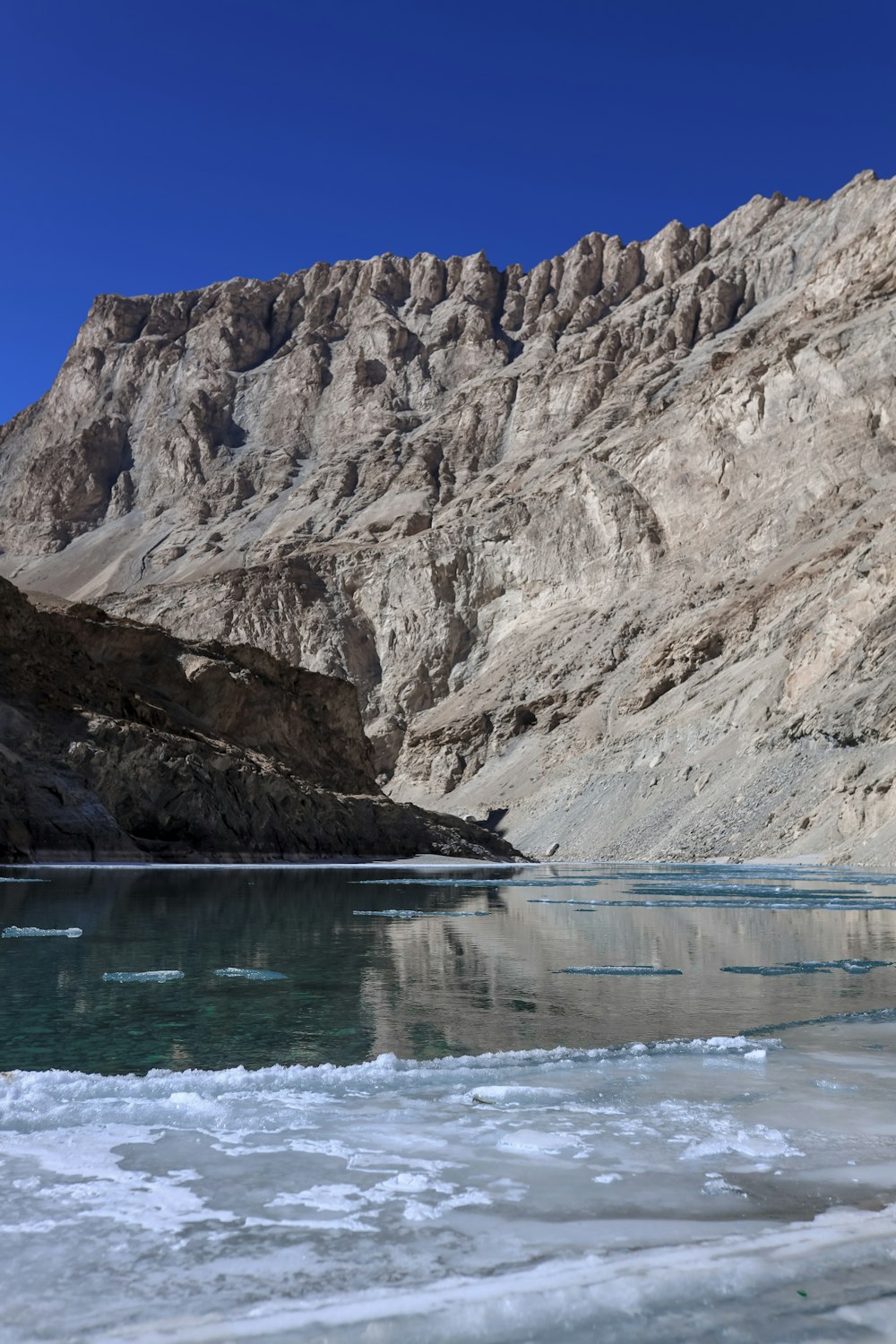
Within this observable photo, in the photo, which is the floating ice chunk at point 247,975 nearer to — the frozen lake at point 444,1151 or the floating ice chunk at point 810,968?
the frozen lake at point 444,1151

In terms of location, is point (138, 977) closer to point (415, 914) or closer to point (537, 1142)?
point (537, 1142)

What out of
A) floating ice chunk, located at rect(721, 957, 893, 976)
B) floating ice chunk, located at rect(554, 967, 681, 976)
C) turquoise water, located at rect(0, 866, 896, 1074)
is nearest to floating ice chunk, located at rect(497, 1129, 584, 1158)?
turquoise water, located at rect(0, 866, 896, 1074)

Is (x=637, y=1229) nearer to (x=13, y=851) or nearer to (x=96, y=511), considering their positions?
(x=13, y=851)

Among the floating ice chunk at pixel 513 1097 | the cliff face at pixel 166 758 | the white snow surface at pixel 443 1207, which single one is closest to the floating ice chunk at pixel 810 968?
the white snow surface at pixel 443 1207

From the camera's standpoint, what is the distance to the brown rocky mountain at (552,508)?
5616 cm

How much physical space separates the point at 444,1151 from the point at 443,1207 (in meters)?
0.77

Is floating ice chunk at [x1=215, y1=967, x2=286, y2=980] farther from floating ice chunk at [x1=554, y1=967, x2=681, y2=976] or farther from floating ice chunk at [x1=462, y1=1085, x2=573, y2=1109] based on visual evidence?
floating ice chunk at [x1=462, y1=1085, x2=573, y2=1109]

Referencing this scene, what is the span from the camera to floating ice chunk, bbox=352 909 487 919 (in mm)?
18172

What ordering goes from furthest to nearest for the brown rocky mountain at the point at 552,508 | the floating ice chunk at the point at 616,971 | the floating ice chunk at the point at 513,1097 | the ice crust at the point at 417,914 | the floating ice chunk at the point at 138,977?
the brown rocky mountain at the point at 552,508, the ice crust at the point at 417,914, the floating ice chunk at the point at 616,971, the floating ice chunk at the point at 138,977, the floating ice chunk at the point at 513,1097

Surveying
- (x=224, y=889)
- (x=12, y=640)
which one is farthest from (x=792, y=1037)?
(x=12, y=640)

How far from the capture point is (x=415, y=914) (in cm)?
1894

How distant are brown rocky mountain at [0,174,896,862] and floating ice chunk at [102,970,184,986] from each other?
34.7m

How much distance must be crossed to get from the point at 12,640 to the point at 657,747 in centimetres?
3420

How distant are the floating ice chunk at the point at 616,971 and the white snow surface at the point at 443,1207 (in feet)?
16.3
